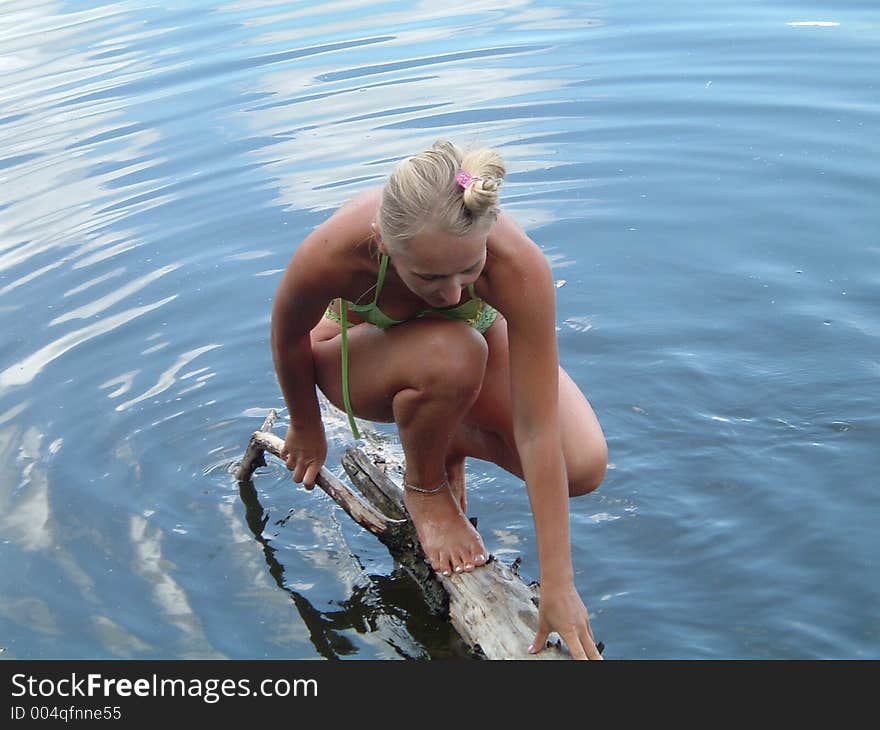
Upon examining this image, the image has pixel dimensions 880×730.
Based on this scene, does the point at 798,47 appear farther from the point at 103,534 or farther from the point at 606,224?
the point at 103,534

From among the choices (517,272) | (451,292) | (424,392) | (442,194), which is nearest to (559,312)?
(424,392)

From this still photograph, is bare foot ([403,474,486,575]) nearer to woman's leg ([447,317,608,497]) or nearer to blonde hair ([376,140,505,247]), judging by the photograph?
woman's leg ([447,317,608,497])

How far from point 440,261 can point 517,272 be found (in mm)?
316

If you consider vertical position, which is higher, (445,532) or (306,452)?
(306,452)

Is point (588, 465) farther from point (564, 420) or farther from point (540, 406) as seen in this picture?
point (540, 406)

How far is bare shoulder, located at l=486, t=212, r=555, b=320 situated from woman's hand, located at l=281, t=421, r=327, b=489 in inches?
39.8

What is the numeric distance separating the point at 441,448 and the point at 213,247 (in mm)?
3433

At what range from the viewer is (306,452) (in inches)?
162

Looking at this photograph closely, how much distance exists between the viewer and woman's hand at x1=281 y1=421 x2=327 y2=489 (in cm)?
408

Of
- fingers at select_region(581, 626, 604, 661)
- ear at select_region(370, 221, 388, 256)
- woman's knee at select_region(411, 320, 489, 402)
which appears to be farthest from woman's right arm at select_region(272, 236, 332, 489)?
fingers at select_region(581, 626, 604, 661)

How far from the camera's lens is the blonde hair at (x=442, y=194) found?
2992 millimetres

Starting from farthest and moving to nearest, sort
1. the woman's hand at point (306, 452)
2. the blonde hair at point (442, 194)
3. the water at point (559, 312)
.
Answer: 1. the woman's hand at point (306, 452)
2. the water at point (559, 312)
3. the blonde hair at point (442, 194)

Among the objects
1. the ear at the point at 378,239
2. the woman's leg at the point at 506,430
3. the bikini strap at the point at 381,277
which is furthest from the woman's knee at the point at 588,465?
the ear at the point at 378,239

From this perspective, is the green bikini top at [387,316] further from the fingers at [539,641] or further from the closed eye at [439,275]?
the fingers at [539,641]
